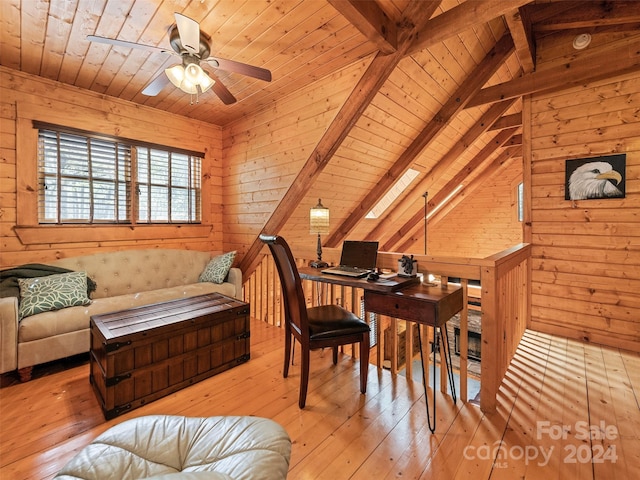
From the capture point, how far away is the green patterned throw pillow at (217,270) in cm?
357

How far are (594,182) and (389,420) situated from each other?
3.09 meters

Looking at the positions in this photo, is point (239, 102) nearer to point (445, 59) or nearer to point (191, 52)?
point (191, 52)

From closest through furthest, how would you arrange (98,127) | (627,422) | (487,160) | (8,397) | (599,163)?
(627,422)
(8,397)
(599,163)
(98,127)
(487,160)

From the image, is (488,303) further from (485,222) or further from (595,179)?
(485,222)

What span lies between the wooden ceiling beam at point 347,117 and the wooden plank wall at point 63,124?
134 centimetres

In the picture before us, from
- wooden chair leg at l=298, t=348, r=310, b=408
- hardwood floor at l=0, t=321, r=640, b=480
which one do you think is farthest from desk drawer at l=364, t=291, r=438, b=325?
hardwood floor at l=0, t=321, r=640, b=480

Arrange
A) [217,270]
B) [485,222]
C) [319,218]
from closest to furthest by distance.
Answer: [319,218] → [217,270] → [485,222]

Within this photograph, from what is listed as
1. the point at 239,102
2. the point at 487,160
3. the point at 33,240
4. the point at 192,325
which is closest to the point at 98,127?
the point at 33,240

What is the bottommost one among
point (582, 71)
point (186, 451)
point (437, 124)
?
point (186, 451)

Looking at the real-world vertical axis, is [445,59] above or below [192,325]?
above

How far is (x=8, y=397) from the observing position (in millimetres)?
2023

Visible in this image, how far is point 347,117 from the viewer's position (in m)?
2.74

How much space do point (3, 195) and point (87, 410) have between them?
224cm

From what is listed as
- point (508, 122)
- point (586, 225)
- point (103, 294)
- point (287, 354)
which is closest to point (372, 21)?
point (287, 354)
